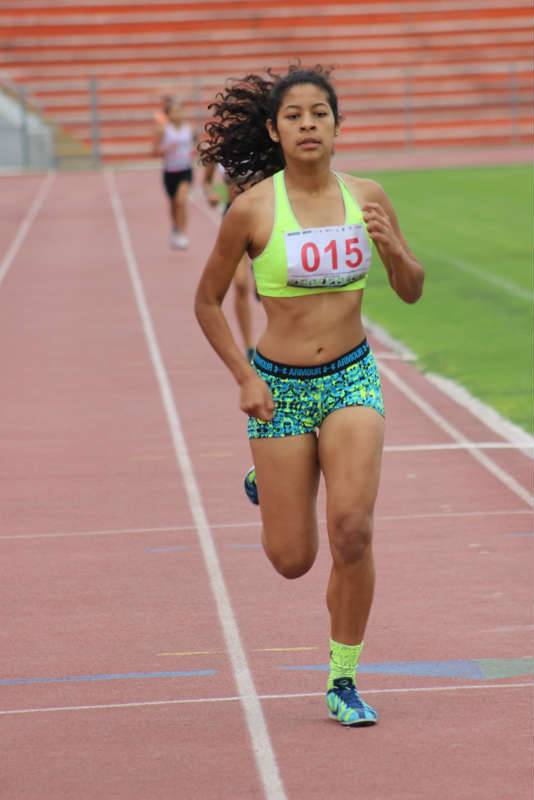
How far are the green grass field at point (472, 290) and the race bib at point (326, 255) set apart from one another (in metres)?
5.79

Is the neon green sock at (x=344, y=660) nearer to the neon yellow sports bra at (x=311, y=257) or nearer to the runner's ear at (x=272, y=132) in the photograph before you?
the neon yellow sports bra at (x=311, y=257)

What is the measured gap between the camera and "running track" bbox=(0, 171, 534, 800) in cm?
542

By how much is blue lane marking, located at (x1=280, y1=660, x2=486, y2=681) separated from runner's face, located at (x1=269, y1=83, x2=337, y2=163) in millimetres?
1790

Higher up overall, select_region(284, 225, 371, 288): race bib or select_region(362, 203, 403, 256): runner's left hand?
select_region(362, 203, 403, 256): runner's left hand

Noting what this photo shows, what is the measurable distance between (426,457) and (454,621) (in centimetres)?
360

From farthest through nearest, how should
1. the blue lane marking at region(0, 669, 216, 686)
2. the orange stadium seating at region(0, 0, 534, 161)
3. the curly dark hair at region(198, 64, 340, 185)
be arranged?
the orange stadium seating at region(0, 0, 534, 161) → the blue lane marking at region(0, 669, 216, 686) → the curly dark hair at region(198, 64, 340, 185)

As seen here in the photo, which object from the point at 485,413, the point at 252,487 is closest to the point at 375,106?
the point at 485,413

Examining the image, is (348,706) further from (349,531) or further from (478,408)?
(478,408)

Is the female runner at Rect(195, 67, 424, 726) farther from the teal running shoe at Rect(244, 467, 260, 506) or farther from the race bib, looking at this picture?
the teal running shoe at Rect(244, 467, 260, 506)

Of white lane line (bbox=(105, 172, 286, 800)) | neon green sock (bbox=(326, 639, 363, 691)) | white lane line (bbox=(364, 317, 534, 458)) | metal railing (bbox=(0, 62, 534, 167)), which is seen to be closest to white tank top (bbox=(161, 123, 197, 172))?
white lane line (bbox=(105, 172, 286, 800))

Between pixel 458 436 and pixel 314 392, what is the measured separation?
5534 mm

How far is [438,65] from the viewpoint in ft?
154

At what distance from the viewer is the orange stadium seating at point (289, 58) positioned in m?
45.1

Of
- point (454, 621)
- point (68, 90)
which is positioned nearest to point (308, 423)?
point (454, 621)
